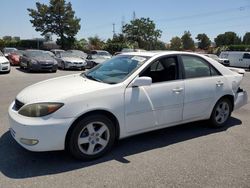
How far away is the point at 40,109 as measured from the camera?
360cm

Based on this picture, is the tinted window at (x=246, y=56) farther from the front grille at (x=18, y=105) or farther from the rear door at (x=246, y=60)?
the front grille at (x=18, y=105)

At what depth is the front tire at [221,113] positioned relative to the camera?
17.5 feet

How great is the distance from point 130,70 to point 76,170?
1709 mm

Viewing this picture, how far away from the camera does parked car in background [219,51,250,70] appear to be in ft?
79.1

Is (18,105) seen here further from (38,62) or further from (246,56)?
(246,56)

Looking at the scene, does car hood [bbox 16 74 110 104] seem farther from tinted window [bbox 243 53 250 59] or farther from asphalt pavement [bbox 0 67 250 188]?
tinted window [bbox 243 53 250 59]

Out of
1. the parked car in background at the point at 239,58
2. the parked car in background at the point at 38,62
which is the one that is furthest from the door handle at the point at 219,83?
the parked car in background at the point at 239,58

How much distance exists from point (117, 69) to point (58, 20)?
45053 mm

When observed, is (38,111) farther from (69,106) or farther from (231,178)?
(231,178)

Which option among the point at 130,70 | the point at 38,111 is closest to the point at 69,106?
the point at 38,111

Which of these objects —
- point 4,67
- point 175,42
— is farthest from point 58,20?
point 175,42

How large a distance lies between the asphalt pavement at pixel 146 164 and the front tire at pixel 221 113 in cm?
38

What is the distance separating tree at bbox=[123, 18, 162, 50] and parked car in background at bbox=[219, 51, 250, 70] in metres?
27.5

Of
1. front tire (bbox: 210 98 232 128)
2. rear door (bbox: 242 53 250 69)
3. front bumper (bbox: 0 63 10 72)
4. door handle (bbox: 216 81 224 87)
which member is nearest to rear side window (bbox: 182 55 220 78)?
door handle (bbox: 216 81 224 87)
